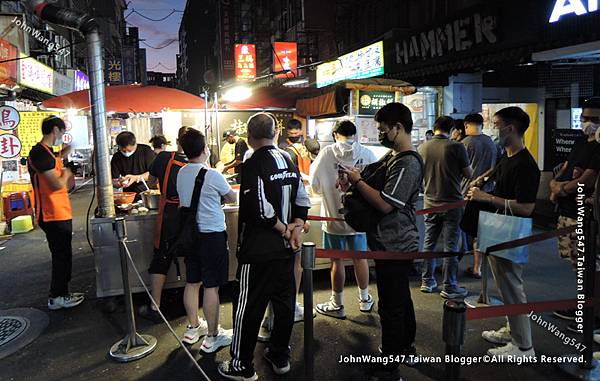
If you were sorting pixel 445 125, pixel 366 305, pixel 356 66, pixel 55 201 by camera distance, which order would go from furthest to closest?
pixel 356 66 → pixel 445 125 → pixel 55 201 → pixel 366 305

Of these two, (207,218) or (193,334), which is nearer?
(207,218)

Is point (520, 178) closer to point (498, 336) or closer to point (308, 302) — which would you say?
point (498, 336)

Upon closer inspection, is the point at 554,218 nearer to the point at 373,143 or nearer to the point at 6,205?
the point at 373,143

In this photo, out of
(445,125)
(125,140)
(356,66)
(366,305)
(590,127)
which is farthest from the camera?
(356,66)

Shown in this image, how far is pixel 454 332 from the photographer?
2.26 metres

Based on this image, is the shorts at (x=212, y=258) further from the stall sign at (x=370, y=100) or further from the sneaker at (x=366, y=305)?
the stall sign at (x=370, y=100)

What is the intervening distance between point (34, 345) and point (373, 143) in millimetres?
6760

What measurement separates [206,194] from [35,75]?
12.0 metres

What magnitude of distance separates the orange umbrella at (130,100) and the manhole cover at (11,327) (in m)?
3.62

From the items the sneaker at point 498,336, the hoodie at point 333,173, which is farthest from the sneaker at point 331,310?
the sneaker at point 498,336

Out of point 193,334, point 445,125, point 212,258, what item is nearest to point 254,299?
point 212,258

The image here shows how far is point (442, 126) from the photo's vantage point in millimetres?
5637

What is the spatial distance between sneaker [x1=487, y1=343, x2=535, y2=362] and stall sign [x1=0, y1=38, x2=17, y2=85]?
11.3 meters

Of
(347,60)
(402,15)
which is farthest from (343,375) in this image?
(402,15)
